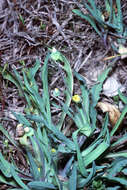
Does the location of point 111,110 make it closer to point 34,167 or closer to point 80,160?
point 80,160

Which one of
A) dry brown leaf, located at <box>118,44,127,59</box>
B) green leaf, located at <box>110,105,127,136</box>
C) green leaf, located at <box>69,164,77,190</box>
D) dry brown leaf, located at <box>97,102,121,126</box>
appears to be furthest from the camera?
dry brown leaf, located at <box>118,44,127,59</box>

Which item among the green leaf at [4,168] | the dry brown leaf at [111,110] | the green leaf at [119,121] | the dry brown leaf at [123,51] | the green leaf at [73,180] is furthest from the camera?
the dry brown leaf at [123,51]

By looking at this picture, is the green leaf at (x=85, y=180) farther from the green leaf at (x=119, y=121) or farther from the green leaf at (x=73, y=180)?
the green leaf at (x=119, y=121)

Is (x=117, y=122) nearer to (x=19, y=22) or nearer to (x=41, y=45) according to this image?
(x=41, y=45)

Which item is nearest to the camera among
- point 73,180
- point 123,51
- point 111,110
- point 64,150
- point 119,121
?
point 73,180

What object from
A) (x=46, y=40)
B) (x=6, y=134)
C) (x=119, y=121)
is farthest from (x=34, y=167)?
(x=46, y=40)

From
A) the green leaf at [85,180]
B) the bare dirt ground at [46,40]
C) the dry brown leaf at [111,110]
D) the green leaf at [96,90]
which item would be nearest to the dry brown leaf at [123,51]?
the bare dirt ground at [46,40]

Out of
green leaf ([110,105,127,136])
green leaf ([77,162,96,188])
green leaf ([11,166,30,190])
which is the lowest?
green leaf ([77,162,96,188])

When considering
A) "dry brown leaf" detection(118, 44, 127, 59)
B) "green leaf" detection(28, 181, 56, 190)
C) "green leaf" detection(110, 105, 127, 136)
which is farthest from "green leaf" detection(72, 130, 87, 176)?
"dry brown leaf" detection(118, 44, 127, 59)

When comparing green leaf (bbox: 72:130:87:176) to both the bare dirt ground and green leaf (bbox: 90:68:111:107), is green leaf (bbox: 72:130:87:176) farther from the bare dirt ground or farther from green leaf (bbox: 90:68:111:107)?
the bare dirt ground
